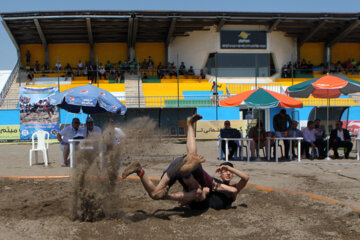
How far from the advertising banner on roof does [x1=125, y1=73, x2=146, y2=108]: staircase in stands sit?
27.7ft

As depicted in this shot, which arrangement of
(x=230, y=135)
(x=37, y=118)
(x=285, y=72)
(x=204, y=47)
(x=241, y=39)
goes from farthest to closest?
(x=204, y=47) < (x=241, y=39) < (x=285, y=72) < (x=37, y=118) < (x=230, y=135)

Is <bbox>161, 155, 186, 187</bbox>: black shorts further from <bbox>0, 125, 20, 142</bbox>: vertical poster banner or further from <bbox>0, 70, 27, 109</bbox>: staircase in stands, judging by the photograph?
<bbox>0, 70, 27, 109</bbox>: staircase in stands

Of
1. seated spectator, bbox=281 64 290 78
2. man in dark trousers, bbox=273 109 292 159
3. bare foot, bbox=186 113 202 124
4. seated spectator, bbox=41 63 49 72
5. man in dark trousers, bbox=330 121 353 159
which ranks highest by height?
seated spectator, bbox=41 63 49 72

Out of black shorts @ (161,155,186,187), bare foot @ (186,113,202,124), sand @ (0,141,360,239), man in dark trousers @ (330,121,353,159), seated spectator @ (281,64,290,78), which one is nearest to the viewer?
sand @ (0,141,360,239)

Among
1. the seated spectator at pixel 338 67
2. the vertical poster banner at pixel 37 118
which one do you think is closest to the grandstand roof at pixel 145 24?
the seated spectator at pixel 338 67

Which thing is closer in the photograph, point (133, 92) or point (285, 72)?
point (133, 92)

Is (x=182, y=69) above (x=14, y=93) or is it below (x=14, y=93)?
above

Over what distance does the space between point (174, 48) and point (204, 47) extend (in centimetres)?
270

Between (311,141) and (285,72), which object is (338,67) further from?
(311,141)

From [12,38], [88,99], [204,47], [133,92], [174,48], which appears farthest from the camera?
[174,48]

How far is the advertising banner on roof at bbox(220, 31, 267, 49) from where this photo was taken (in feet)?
106

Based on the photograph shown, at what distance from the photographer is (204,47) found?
32.6m

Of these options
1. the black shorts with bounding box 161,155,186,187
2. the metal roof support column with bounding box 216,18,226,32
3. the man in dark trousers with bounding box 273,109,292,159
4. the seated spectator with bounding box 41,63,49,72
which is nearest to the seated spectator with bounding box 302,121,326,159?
the man in dark trousers with bounding box 273,109,292,159

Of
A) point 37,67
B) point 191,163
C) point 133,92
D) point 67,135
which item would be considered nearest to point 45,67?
point 37,67
